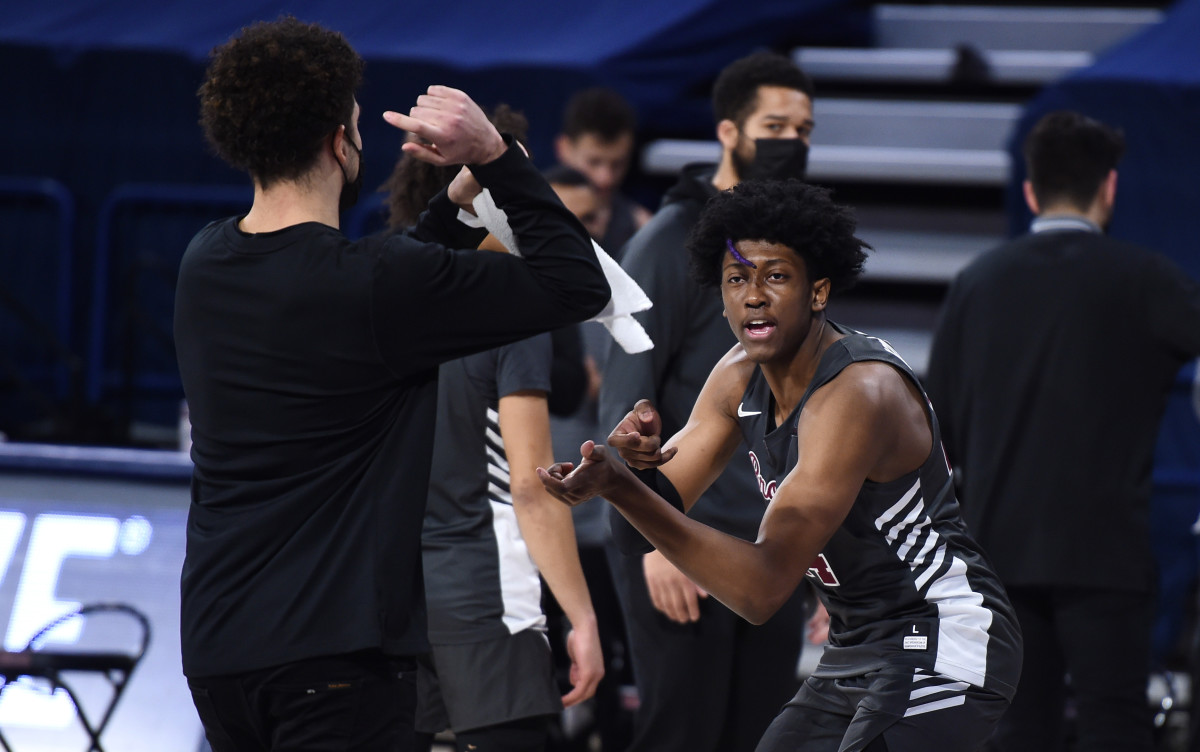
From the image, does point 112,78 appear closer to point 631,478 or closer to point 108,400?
point 108,400

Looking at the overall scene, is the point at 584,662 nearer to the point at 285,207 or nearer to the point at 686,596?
the point at 686,596

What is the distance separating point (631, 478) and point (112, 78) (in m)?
6.35

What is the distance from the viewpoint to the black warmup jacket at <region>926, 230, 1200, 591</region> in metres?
4.24

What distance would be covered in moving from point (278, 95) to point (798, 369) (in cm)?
110

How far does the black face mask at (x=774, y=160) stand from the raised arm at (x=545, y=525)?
1.06 meters

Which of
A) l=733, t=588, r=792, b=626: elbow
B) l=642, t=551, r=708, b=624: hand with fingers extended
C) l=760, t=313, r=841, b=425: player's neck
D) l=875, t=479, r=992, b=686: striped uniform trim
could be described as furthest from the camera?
l=642, t=551, r=708, b=624: hand with fingers extended

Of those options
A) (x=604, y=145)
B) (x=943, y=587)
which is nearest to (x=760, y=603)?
(x=943, y=587)

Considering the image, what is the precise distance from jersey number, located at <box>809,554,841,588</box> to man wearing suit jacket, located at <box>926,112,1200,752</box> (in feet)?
5.47

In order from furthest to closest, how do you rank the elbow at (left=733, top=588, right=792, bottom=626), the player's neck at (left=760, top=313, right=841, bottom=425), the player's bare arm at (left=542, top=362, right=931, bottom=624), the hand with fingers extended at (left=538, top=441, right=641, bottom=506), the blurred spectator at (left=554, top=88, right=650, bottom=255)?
the blurred spectator at (left=554, top=88, right=650, bottom=255)
the player's neck at (left=760, top=313, right=841, bottom=425)
the elbow at (left=733, top=588, right=792, bottom=626)
the player's bare arm at (left=542, top=362, right=931, bottom=624)
the hand with fingers extended at (left=538, top=441, right=641, bottom=506)

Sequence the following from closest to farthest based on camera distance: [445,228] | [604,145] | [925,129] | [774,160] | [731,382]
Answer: [445,228] → [731,382] → [774,160] → [604,145] → [925,129]

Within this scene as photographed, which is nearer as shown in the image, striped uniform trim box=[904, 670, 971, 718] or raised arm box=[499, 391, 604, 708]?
striped uniform trim box=[904, 670, 971, 718]

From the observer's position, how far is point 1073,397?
4289 millimetres

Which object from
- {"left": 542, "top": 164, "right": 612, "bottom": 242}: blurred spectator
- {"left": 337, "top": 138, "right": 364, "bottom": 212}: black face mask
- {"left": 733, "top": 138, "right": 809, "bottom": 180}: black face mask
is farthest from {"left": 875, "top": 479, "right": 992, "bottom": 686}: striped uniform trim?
{"left": 542, "top": 164, "right": 612, "bottom": 242}: blurred spectator

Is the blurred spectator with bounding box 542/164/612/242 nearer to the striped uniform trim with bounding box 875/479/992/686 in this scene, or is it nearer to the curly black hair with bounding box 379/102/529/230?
the curly black hair with bounding box 379/102/529/230
